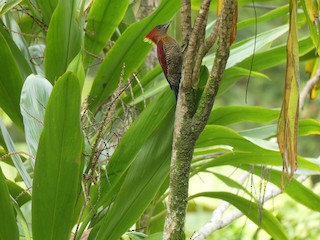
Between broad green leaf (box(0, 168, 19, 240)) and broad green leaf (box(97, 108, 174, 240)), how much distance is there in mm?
180

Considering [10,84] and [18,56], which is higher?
[18,56]

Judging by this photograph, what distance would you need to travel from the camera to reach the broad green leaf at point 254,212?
1.79m

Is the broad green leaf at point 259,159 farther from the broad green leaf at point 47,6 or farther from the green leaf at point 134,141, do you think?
the broad green leaf at point 47,6

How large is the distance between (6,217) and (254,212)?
0.74 m

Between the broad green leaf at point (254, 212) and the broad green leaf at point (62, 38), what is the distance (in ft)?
1.64

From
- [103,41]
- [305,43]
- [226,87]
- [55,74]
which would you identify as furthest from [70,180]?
[305,43]

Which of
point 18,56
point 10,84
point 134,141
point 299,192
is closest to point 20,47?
point 18,56

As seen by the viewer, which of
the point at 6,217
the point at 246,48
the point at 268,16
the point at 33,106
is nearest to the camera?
the point at 6,217

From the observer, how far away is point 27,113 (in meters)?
1.46

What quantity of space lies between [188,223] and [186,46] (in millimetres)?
2442

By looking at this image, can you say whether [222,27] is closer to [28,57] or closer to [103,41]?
[103,41]

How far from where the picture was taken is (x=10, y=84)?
1.71m

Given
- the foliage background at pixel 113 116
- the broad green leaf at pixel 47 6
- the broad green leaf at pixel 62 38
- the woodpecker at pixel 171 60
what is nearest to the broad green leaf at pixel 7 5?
the foliage background at pixel 113 116

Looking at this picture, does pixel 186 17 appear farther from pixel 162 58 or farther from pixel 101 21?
pixel 101 21
